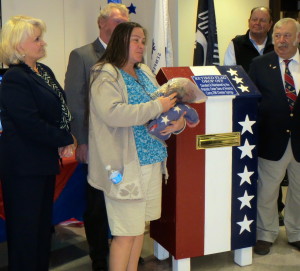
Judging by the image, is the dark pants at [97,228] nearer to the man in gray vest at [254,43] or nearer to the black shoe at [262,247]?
the black shoe at [262,247]

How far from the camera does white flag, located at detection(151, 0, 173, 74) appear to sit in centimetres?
396

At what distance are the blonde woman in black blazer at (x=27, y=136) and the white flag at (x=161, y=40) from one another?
191 centimetres

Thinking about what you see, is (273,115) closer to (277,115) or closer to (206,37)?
(277,115)

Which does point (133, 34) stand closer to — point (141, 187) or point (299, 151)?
point (141, 187)

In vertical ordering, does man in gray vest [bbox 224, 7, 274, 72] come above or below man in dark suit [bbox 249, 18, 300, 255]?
above

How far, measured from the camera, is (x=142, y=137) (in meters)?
2.16

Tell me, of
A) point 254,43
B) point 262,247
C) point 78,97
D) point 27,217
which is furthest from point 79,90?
point 254,43

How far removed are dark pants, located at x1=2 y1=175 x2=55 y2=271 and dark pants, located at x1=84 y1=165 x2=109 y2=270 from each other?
50 centimetres

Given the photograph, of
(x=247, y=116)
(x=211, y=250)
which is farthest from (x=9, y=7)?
(x=211, y=250)

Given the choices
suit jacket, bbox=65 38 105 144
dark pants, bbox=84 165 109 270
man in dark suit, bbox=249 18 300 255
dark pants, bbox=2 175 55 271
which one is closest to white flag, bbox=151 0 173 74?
man in dark suit, bbox=249 18 300 255

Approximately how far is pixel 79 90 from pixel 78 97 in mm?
39

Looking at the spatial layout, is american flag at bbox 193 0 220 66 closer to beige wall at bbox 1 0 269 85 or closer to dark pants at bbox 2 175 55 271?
beige wall at bbox 1 0 269 85

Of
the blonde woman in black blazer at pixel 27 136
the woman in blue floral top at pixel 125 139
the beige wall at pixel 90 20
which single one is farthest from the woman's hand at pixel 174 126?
the beige wall at pixel 90 20

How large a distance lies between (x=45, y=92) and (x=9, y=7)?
6.79ft
